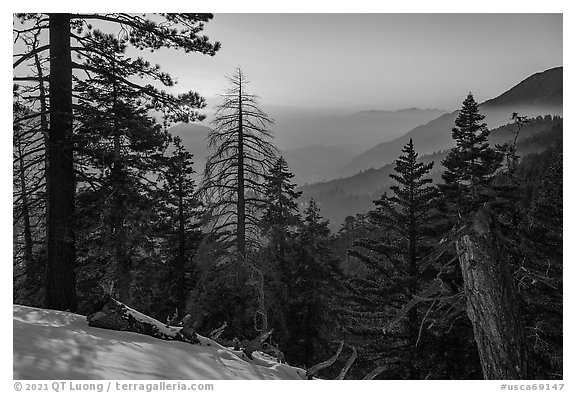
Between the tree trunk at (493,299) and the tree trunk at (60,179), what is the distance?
550cm

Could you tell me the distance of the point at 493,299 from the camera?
3439 millimetres

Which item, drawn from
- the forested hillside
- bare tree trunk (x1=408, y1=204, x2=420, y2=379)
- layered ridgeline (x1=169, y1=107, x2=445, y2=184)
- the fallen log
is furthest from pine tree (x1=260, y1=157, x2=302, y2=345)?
the fallen log

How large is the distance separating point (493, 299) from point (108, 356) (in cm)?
374

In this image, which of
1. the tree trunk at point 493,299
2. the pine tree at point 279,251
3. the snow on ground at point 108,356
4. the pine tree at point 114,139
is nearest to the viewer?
the tree trunk at point 493,299

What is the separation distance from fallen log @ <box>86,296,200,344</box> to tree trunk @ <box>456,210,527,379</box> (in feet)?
10.5

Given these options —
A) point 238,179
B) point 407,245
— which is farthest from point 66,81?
point 407,245

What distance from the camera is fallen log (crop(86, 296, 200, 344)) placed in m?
4.37

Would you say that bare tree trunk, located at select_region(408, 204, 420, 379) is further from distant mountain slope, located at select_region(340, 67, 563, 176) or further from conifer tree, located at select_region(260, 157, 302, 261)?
Result: conifer tree, located at select_region(260, 157, 302, 261)

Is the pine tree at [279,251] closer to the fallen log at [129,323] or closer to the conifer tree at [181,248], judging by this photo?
the conifer tree at [181,248]

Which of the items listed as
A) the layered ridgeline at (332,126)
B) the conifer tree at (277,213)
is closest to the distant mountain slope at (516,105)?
the layered ridgeline at (332,126)

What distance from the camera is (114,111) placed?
5.93 m

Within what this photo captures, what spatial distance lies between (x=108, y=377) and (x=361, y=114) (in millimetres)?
5473

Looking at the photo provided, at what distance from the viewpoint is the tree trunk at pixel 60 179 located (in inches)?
221

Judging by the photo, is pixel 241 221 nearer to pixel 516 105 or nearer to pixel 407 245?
pixel 407 245
